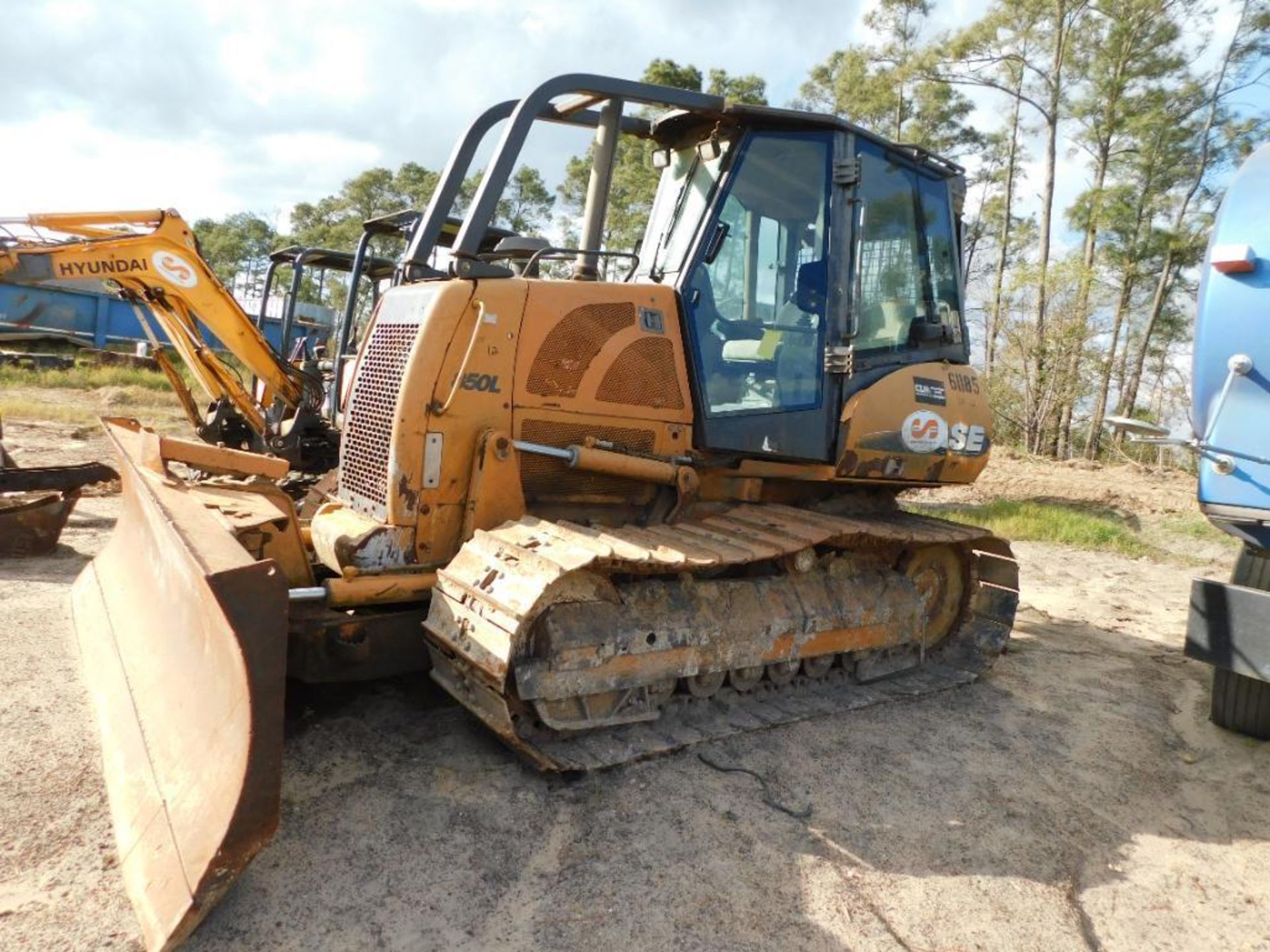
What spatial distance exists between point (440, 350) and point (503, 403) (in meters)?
0.35

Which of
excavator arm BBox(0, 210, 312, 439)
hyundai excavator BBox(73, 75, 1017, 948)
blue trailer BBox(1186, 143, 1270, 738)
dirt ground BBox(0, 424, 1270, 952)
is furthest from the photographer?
excavator arm BBox(0, 210, 312, 439)

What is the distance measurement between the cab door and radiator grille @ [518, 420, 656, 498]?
394mm

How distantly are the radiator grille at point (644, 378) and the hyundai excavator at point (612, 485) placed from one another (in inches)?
0.5

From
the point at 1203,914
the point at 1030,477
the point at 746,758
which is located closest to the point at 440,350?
the point at 746,758

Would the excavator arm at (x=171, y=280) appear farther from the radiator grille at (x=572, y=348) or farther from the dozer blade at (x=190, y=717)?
the radiator grille at (x=572, y=348)

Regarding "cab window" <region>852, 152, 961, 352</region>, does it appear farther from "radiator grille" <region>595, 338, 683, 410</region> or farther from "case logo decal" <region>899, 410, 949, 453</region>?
"radiator grille" <region>595, 338, 683, 410</region>

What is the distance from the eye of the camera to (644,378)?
4035 millimetres

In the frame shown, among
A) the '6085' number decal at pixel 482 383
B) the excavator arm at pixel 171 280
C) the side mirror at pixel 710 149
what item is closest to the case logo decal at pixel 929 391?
the side mirror at pixel 710 149

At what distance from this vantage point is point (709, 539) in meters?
3.86

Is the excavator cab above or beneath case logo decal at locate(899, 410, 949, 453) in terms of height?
above

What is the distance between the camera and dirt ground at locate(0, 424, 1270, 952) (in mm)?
2559

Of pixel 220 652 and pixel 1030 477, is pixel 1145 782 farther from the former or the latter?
pixel 1030 477

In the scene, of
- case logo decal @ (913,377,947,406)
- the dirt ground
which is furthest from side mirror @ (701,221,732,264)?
the dirt ground

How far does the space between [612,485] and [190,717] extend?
2059mm
